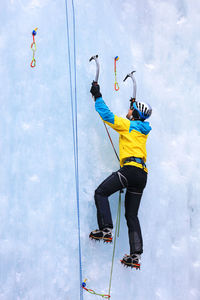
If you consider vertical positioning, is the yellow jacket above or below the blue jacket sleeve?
below

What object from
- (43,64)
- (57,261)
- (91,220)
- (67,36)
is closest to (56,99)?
(43,64)

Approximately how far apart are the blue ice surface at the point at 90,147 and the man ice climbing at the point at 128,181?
0.25 metres

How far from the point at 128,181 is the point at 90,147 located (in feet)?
1.67

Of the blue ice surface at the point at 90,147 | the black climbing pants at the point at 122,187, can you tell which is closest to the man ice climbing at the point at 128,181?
the black climbing pants at the point at 122,187

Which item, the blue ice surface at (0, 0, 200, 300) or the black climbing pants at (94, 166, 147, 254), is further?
the blue ice surface at (0, 0, 200, 300)

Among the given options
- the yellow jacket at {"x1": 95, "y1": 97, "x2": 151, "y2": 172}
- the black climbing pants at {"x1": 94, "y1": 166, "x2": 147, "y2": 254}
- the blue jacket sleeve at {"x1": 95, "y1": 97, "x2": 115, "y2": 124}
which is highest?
the blue jacket sleeve at {"x1": 95, "y1": 97, "x2": 115, "y2": 124}

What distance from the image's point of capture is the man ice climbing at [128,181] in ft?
9.20

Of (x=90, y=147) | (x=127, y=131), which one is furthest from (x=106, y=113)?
(x=90, y=147)

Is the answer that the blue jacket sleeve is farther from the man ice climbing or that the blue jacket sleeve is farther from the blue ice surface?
the blue ice surface

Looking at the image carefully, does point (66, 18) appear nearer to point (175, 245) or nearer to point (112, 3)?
point (112, 3)

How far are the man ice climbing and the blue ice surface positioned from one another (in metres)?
0.25

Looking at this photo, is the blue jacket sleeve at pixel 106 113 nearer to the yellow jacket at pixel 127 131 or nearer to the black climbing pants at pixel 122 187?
the yellow jacket at pixel 127 131

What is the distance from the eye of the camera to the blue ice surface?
115 inches

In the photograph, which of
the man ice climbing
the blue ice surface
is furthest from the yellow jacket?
the blue ice surface
